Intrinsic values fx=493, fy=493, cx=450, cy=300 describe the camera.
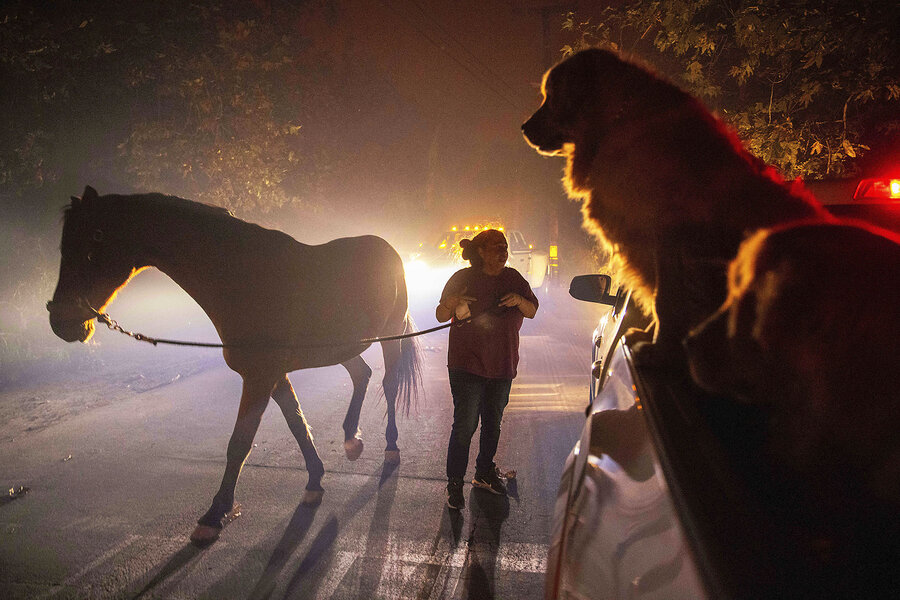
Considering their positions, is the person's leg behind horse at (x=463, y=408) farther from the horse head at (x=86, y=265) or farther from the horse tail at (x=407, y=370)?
the horse head at (x=86, y=265)

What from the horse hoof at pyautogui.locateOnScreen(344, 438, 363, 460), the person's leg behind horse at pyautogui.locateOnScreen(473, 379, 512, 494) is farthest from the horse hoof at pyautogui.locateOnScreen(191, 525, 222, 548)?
the person's leg behind horse at pyautogui.locateOnScreen(473, 379, 512, 494)

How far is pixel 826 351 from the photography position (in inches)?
34.4

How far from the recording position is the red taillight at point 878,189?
254 cm

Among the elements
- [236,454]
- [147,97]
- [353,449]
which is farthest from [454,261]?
[236,454]

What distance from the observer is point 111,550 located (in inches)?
133

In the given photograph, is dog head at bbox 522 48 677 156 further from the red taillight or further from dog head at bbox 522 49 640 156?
the red taillight

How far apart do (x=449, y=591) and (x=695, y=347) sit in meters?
2.40

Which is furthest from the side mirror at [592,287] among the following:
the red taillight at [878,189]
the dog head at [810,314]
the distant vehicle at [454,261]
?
the distant vehicle at [454,261]

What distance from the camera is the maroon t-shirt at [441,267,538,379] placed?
3598 mm

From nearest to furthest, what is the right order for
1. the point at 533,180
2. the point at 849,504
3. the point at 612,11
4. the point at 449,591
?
the point at 849,504, the point at 449,591, the point at 612,11, the point at 533,180

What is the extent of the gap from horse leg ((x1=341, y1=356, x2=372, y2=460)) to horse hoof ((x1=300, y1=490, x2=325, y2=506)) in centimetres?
69

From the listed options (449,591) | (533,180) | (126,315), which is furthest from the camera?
(533,180)

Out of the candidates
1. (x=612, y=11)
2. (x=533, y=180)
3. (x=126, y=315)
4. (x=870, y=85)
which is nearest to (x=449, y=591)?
(x=870, y=85)

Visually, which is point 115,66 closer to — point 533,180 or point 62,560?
point 62,560
